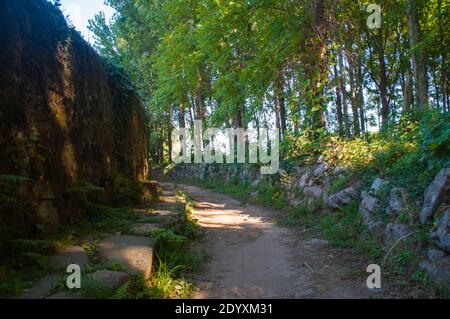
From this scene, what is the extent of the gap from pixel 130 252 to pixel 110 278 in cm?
87

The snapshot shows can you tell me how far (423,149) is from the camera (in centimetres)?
551

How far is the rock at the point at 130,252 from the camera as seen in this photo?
4.31 m

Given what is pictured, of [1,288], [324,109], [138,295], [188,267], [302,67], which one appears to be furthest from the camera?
[302,67]

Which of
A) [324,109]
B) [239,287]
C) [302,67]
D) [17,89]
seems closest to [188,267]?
[239,287]

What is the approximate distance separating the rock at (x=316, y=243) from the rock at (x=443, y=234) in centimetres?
223

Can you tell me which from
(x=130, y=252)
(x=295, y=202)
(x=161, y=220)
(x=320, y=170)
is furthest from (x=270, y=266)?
(x=295, y=202)

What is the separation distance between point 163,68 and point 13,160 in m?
12.4

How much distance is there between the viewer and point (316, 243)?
6508 mm

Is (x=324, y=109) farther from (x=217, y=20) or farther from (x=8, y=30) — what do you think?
(x=8, y=30)

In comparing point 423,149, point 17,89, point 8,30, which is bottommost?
point 423,149

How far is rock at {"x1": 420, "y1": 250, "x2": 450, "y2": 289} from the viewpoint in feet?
12.7

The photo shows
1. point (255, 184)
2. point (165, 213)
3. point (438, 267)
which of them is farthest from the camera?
point (255, 184)

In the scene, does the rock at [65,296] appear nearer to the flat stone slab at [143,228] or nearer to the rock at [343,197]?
the flat stone slab at [143,228]

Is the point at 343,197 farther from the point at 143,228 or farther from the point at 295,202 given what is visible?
the point at 143,228
